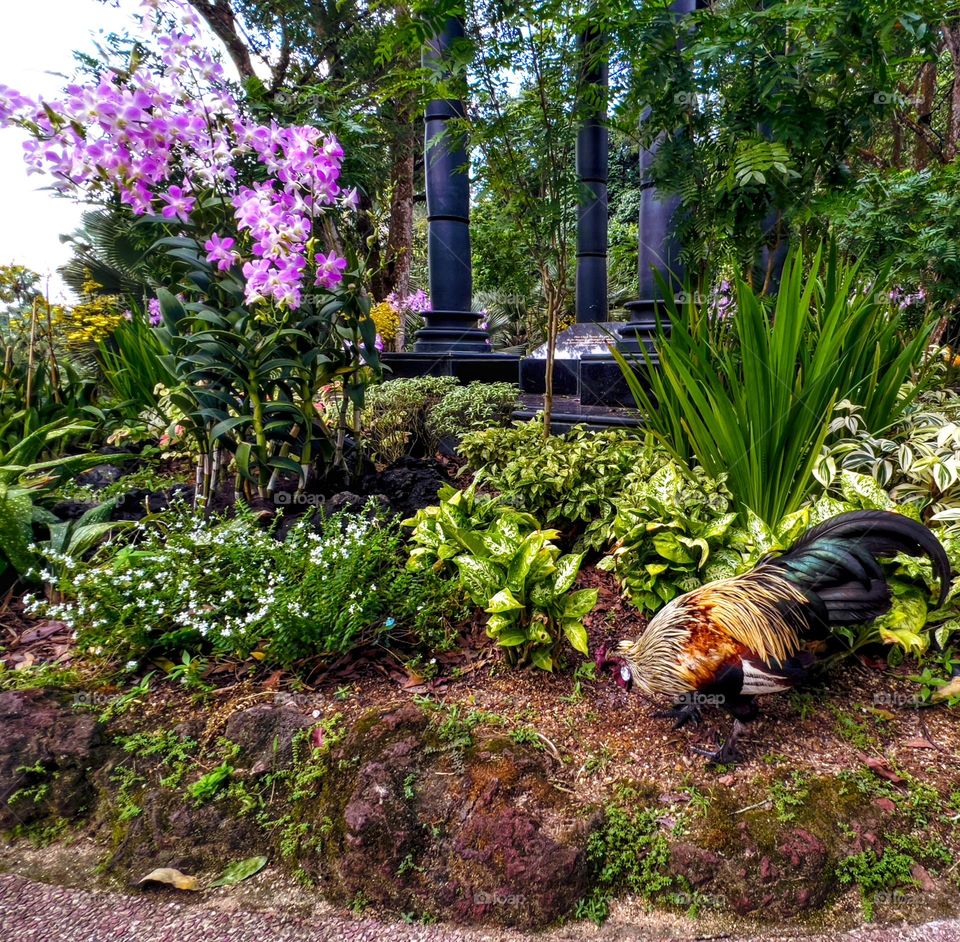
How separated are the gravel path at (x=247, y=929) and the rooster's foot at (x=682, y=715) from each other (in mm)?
556

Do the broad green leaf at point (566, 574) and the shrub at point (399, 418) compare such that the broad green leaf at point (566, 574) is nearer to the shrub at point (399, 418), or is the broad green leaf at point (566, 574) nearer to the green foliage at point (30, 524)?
the green foliage at point (30, 524)

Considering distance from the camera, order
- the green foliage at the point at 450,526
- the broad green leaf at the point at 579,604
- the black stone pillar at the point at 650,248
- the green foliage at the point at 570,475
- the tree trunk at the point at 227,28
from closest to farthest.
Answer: the broad green leaf at the point at 579,604 → the green foliage at the point at 450,526 → the green foliage at the point at 570,475 → the black stone pillar at the point at 650,248 → the tree trunk at the point at 227,28

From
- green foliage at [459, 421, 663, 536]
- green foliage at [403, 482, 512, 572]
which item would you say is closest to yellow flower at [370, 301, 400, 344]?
green foliage at [459, 421, 663, 536]

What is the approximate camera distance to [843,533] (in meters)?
1.74

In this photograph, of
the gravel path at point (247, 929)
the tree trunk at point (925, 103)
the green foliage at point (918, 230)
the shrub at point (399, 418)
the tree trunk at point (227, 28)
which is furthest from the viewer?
the tree trunk at point (227, 28)

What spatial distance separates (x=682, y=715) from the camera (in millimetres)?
1788

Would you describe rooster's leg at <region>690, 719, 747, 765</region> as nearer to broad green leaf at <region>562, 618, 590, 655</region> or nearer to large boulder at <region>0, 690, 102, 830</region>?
broad green leaf at <region>562, 618, 590, 655</region>

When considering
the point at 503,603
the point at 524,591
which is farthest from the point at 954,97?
the point at 503,603

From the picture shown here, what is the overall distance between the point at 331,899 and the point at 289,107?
232 inches

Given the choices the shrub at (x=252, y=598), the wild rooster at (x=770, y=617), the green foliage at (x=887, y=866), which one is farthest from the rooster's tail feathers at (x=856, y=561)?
the shrub at (x=252, y=598)

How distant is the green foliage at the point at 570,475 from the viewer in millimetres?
2822

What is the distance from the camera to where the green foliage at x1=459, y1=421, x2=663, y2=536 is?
Answer: 2822mm

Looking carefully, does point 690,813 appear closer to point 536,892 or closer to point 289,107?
point 536,892

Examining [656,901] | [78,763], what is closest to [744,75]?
[656,901]
